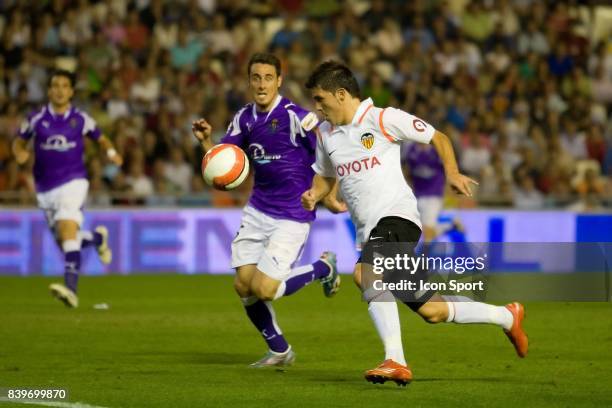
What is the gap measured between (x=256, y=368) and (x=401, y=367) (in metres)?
1.89

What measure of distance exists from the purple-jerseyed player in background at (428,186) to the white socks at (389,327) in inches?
417

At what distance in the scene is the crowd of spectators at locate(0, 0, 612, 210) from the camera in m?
20.7

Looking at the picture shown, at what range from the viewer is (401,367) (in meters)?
8.57

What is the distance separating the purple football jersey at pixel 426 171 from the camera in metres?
19.4

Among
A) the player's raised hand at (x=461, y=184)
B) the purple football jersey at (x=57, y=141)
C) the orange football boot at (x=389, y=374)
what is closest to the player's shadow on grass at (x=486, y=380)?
the orange football boot at (x=389, y=374)

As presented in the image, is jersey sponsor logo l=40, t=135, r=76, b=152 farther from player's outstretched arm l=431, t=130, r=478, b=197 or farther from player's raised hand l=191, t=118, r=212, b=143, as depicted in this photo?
player's outstretched arm l=431, t=130, r=478, b=197

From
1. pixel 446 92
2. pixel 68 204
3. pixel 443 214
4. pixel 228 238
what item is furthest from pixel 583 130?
pixel 68 204

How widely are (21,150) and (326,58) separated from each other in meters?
8.61

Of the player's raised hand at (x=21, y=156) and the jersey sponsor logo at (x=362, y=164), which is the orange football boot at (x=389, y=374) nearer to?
the jersey sponsor logo at (x=362, y=164)

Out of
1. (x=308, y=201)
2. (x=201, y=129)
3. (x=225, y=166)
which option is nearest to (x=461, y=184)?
(x=308, y=201)

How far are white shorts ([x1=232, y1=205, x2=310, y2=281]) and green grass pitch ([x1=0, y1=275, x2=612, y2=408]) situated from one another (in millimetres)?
788

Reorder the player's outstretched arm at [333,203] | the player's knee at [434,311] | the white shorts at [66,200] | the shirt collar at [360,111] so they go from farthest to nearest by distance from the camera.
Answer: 1. the white shorts at [66,200]
2. the player's outstretched arm at [333,203]
3. the shirt collar at [360,111]
4. the player's knee at [434,311]

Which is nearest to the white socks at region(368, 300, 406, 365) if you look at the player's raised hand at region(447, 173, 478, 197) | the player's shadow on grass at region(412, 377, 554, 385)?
the player's shadow on grass at region(412, 377, 554, 385)

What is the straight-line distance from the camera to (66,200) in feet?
48.9
